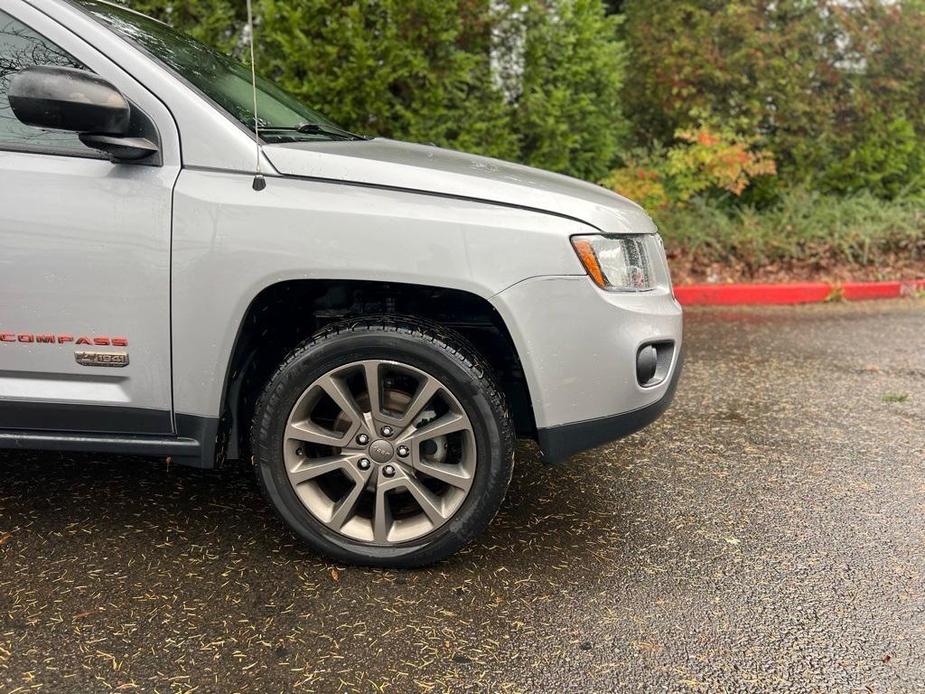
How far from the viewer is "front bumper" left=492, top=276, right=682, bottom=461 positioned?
2.39 metres

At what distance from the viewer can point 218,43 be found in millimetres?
6594

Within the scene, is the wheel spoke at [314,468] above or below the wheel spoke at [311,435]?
below

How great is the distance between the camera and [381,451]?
8.27 feet

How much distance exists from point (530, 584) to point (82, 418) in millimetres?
1521

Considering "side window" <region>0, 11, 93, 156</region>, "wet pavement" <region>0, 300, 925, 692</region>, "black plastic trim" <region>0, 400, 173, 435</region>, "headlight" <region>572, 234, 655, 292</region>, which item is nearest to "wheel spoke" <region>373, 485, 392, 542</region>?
"wet pavement" <region>0, 300, 925, 692</region>

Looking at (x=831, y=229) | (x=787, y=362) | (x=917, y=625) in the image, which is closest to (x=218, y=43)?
(x=787, y=362)

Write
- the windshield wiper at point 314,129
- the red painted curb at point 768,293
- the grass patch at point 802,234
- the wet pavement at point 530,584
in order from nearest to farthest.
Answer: the wet pavement at point 530,584
the windshield wiper at point 314,129
the red painted curb at point 768,293
the grass patch at point 802,234

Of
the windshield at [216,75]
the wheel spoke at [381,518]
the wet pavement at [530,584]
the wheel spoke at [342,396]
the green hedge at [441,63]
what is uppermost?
the green hedge at [441,63]

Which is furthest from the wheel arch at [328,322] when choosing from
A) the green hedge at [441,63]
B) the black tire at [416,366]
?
the green hedge at [441,63]

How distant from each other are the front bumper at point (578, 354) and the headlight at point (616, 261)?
0.04 m

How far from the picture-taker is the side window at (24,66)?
95.5 inches

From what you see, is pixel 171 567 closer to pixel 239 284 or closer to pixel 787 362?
pixel 239 284

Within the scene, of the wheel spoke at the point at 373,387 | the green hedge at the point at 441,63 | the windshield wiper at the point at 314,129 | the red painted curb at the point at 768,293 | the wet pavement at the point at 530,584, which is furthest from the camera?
the red painted curb at the point at 768,293

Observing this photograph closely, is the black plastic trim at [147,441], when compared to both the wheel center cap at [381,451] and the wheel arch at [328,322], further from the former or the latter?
the wheel center cap at [381,451]
